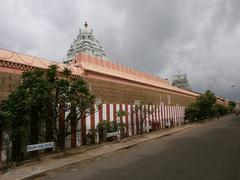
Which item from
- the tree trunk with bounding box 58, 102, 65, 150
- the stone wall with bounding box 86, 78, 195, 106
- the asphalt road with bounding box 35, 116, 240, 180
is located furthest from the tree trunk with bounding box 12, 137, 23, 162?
the stone wall with bounding box 86, 78, 195, 106

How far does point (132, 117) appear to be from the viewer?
2156cm

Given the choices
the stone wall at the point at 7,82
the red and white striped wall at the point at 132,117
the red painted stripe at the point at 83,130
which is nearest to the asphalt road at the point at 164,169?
the stone wall at the point at 7,82

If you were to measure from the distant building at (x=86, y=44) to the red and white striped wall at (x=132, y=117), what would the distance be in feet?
133

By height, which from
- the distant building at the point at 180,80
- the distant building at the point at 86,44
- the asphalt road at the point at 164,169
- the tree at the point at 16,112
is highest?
the distant building at the point at 86,44

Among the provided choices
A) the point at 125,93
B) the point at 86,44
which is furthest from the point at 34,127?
the point at 86,44

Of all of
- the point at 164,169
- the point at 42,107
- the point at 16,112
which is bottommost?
the point at 164,169

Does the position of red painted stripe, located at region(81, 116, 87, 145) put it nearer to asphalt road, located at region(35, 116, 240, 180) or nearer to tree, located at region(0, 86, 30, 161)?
tree, located at region(0, 86, 30, 161)

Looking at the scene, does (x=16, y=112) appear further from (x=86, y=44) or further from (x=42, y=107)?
(x=86, y=44)

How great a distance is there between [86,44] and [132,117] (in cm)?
5116

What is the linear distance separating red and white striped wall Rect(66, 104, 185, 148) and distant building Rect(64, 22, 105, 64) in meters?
40.6

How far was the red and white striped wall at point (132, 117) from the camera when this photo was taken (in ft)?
50.9

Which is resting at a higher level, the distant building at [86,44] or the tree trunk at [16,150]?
the distant building at [86,44]

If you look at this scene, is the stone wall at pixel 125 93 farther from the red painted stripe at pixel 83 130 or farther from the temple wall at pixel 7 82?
the temple wall at pixel 7 82

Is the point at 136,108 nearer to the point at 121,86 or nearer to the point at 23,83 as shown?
the point at 121,86
